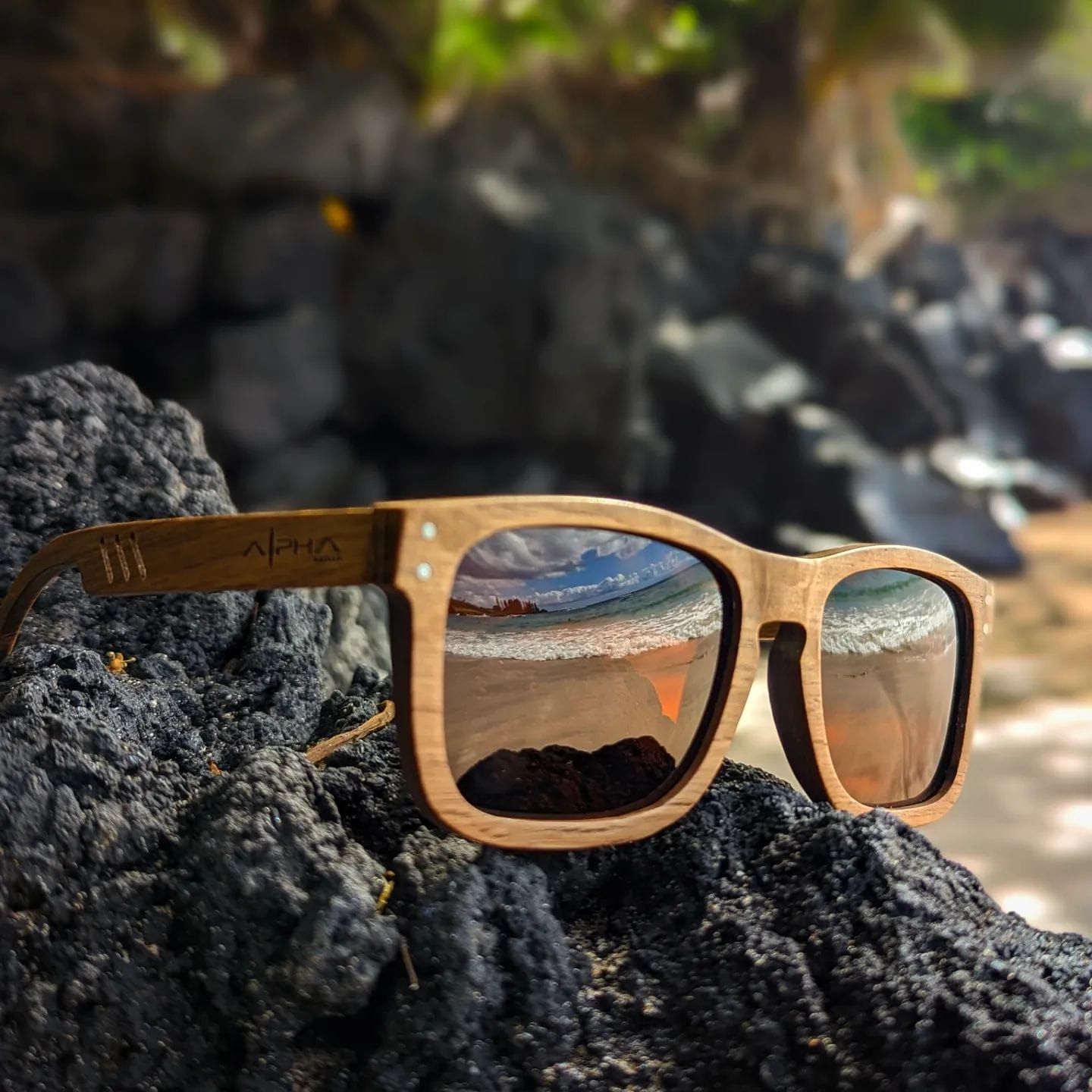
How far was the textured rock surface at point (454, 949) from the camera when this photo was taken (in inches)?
12.6

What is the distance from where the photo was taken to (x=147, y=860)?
359mm

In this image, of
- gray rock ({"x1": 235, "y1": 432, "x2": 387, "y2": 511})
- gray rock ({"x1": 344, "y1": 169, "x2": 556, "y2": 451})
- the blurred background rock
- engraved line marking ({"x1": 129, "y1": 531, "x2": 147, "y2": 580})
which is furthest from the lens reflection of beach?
gray rock ({"x1": 344, "y1": 169, "x2": 556, "y2": 451})

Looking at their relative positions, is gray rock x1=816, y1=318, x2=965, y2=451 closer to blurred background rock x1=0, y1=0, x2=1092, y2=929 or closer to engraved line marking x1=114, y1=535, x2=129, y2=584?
blurred background rock x1=0, y1=0, x2=1092, y2=929

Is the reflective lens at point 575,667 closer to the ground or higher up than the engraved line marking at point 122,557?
closer to the ground

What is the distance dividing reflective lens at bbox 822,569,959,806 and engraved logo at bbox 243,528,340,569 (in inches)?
9.6

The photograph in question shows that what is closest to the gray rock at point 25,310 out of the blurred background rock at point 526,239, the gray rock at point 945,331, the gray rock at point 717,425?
the blurred background rock at point 526,239

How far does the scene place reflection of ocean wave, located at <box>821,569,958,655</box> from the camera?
1.51 ft

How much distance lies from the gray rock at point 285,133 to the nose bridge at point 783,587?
9.37ft

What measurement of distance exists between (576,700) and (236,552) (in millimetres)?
151

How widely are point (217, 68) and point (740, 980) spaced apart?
3.17 meters

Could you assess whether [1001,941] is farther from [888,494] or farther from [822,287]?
[822,287]

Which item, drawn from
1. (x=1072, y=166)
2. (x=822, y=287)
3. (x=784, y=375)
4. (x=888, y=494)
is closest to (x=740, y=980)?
(x=888, y=494)

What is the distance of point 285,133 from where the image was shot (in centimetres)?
284

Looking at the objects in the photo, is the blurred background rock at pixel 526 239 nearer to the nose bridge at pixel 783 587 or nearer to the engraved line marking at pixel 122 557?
the nose bridge at pixel 783 587
